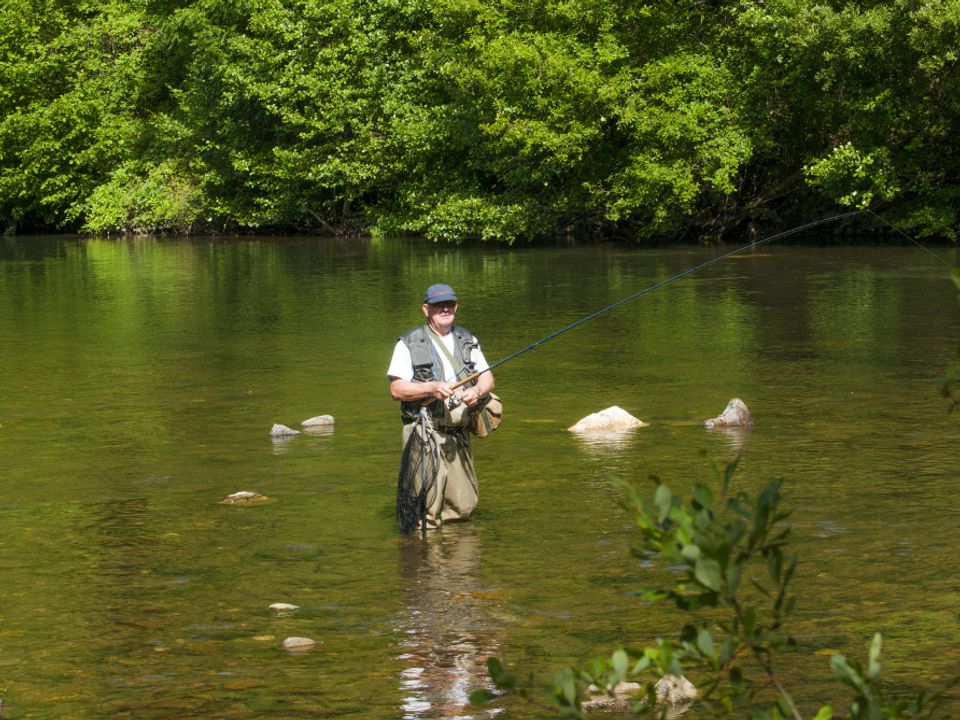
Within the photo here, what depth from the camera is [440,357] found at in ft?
28.9

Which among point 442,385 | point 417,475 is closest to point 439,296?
point 442,385

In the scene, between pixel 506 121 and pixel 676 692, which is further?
pixel 506 121

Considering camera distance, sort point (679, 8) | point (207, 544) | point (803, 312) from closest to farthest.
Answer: point (207, 544) → point (803, 312) → point (679, 8)

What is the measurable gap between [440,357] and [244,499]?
69.5 inches

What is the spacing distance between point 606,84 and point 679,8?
12.0ft

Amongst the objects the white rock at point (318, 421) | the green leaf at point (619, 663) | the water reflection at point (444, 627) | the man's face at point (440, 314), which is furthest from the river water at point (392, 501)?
the man's face at point (440, 314)

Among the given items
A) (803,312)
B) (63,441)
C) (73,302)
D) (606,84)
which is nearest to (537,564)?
(63,441)

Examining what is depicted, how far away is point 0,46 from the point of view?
5422cm

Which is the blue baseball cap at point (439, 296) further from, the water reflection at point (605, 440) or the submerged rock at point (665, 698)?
the submerged rock at point (665, 698)

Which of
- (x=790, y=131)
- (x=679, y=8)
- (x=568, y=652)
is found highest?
(x=679, y=8)

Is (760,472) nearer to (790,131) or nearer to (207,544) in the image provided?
(207,544)

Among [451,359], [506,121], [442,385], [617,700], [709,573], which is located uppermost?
[506,121]

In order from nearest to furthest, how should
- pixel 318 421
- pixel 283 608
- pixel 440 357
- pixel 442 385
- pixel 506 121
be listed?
pixel 283 608, pixel 442 385, pixel 440 357, pixel 318 421, pixel 506 121

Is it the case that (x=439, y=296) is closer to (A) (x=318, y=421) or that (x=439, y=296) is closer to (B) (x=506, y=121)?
(A) (x=318, y=421)
